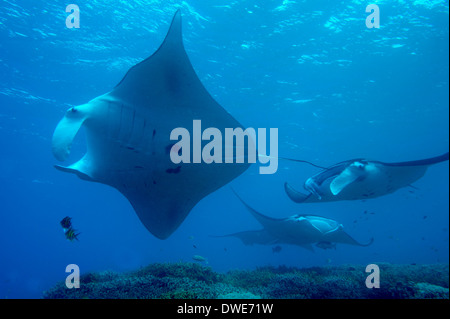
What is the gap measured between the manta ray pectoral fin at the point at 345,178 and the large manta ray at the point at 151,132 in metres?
1.67

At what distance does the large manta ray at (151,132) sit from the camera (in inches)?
144

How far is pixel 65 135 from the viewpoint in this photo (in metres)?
3.17

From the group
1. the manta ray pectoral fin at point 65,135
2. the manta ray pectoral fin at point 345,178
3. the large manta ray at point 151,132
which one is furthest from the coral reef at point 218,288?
the manta ray pectoral fin at point 65,135

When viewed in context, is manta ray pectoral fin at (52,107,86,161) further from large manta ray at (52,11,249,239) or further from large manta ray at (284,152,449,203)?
large manta ray at (284,152,449,203)

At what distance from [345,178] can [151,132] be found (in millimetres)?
3531

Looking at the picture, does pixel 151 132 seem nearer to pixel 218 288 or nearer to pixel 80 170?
pixel 80 170

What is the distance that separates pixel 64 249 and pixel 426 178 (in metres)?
132

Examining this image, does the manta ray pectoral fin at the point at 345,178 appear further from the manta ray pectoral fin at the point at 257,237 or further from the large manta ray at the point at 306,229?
the manta ray pectoral fin at the point at 257,237

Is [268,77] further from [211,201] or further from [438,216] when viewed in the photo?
[438,216]

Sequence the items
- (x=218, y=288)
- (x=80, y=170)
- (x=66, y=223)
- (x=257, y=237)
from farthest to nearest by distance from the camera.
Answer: (x=257, y=237), (x=66, y=223), (x=218, y=288), (x=80, y=170)

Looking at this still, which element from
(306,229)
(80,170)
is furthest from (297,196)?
(80,170)

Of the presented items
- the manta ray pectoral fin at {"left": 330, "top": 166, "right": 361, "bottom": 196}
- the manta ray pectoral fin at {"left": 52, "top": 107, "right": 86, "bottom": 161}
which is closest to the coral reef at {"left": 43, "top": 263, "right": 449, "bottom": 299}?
the manta ray pectoral fin at {"left": 330, "top": 166, "right": 361, "bottom": 196}

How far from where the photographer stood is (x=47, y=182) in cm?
4053

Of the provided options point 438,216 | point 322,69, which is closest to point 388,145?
point 322,69
